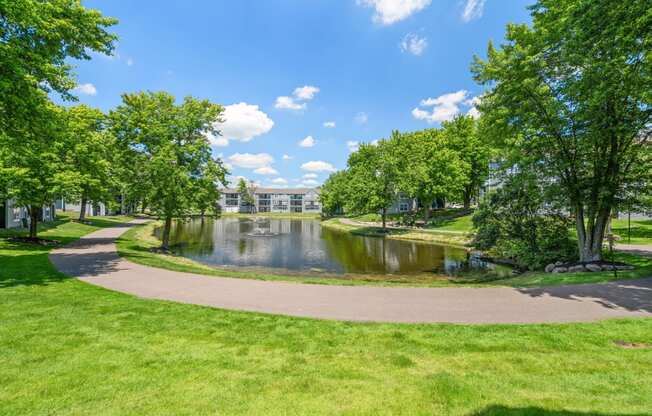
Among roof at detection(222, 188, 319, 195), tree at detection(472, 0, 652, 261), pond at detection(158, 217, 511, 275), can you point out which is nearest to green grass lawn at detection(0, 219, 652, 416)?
tree at detection(472, 0, 652, 261)

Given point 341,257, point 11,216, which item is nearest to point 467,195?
point 341,257

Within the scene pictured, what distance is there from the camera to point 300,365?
17.0 feet

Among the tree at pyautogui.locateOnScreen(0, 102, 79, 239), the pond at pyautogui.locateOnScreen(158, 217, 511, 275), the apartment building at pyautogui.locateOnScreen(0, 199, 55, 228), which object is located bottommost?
the pond at pyautogui.locateOnScreen(158, 217, 511, 275)

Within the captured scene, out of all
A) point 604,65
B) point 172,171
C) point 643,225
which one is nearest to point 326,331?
point 604,65

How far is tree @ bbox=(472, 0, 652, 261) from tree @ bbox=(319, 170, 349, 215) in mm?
46756

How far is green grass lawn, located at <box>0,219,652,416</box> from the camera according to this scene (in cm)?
408

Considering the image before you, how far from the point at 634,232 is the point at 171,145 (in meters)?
38.6

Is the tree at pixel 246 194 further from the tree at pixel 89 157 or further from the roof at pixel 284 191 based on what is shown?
the tree at pixel 89 157

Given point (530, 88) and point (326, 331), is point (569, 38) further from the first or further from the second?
point (326, 331)

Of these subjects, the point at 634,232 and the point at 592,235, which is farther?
the point at 634,232

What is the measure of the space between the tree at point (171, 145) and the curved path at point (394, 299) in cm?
885

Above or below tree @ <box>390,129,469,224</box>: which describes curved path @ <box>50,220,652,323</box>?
below

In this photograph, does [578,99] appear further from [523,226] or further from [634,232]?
[634,232]

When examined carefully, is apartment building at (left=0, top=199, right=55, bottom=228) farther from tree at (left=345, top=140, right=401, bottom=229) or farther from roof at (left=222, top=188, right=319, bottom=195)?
roof at (left=222, top=188, right=319, bottom=195)
